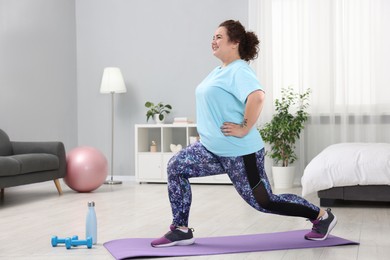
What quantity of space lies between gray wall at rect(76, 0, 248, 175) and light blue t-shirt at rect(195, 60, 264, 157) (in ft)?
12.9

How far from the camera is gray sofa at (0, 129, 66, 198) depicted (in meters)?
4.90

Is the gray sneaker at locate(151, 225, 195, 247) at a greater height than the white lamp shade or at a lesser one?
lesser

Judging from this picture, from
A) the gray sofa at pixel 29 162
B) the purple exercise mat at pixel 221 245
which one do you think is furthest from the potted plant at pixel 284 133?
the purple exercise mat at pixel 221 245

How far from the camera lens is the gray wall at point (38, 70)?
622cm

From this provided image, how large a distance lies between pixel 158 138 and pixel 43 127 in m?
1.29

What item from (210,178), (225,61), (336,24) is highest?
(336,24)

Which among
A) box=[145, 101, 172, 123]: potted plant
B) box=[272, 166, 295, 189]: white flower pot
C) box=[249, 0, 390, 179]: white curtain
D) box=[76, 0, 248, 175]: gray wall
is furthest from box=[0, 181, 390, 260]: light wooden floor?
box=[76, 0, 248, 175]: gray wall

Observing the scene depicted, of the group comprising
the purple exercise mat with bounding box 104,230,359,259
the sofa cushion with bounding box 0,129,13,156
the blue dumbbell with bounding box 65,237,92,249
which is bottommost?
the purple exercise mat with bounding box 104,230,359,259

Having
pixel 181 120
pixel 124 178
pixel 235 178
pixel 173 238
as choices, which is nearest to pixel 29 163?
pixel 181 120

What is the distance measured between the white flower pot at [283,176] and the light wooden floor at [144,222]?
708 mm

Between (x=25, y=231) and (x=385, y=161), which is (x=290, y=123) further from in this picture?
(x=25, y=231)

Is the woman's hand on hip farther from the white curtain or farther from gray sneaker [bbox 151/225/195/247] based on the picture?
the white curtain

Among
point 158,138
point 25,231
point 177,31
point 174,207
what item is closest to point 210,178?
point 158,138

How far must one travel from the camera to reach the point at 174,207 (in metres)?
3.12
